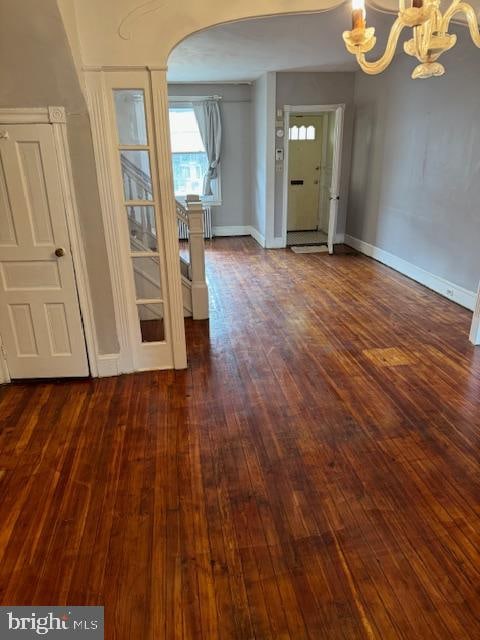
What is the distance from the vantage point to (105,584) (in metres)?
1.71

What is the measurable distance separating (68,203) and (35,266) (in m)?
0.51

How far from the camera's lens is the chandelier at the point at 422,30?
6.63ft

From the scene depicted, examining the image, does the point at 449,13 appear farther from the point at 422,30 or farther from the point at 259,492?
the point at 259,492

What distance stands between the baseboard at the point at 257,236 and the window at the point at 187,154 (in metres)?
0.88

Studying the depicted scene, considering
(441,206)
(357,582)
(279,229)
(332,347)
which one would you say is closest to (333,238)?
(279,229)

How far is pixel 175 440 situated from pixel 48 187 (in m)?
1.85

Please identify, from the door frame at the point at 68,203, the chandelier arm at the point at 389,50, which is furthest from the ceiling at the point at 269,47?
the door frame at the point at 68,203

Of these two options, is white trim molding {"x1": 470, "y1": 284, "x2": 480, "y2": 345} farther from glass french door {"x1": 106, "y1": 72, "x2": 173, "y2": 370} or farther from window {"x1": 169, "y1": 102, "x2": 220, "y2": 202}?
window {"x1": 169, "y1": 102, "x2": 220, "y2": 202}

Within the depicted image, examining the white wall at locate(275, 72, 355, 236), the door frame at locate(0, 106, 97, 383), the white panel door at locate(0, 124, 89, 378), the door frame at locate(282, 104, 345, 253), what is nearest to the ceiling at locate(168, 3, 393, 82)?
the white wall at locate(275, 72, 355, 236)

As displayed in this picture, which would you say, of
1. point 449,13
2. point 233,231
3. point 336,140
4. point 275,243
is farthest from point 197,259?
point 233,231

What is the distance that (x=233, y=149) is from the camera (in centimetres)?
788

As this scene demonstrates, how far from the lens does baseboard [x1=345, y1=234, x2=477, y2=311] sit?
453 centimetres

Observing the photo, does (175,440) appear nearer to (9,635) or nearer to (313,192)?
(9,635)

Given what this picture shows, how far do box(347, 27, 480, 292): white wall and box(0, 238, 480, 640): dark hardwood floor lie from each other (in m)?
1.54
